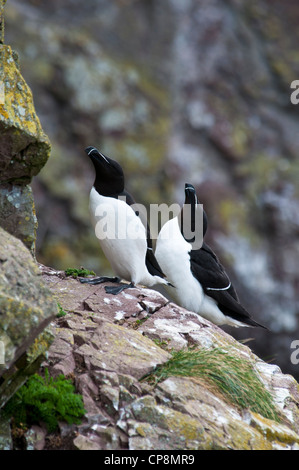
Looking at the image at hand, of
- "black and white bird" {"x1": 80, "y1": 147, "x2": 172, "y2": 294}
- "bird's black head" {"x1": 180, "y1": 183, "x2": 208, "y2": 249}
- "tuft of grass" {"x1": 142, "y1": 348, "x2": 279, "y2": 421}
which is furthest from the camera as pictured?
"bird's black head" {"x1": 180, "y1": 183, "x2": 208, "y2": 249}

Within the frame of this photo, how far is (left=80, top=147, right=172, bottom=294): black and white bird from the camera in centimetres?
613

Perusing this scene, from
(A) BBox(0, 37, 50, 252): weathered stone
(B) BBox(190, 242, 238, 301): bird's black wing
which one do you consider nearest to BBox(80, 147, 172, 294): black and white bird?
(B) BBox(190, 242, 238, 301): bird's black wing

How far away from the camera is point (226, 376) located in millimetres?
4547

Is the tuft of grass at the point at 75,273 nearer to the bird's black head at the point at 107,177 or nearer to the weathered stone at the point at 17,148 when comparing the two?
the bird's black head at the point at 107,177

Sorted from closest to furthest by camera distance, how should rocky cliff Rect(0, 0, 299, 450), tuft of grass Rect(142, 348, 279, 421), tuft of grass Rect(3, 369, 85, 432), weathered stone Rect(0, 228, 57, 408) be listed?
1. weathered stone Rect(0, 228, 57, 408)
2. tuft of grass Rect(3, 369, 85, 432)
3. tuft of grass Rect(142, 348, 279, 421)
4. rocky cliff Rect(0, 0, 299, 450)

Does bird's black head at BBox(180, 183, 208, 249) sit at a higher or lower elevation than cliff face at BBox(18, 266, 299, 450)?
higher

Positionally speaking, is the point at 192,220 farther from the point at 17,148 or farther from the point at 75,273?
the point at 17,148

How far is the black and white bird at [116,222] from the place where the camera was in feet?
20.1

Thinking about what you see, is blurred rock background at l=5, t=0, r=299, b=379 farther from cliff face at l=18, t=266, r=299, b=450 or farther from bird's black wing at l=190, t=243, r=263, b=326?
cliff face at l=18, t=266, r=299, b=450

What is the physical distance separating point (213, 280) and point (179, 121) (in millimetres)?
9346

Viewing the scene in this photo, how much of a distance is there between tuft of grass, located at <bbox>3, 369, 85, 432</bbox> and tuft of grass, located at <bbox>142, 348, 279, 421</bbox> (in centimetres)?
71

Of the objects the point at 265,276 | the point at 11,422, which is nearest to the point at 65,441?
the point at 11,422

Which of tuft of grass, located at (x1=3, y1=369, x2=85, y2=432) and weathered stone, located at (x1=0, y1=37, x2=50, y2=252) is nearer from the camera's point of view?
tuft of grass, located at (x1=3, y1=369, x2=85, y2=432)

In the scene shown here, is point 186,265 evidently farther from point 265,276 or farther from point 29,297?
point 265,276
